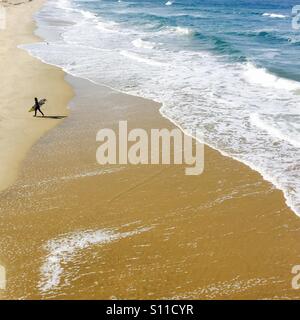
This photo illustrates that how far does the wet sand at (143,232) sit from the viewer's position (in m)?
9.39

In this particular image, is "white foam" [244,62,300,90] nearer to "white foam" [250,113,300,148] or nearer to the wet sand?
"white foam" [250,113,300,148]

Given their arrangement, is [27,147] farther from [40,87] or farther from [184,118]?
[40,87]

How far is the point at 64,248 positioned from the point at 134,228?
177 cm

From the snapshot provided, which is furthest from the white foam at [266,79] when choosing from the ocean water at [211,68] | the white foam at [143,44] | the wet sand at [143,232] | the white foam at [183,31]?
the white foam at [183,31]

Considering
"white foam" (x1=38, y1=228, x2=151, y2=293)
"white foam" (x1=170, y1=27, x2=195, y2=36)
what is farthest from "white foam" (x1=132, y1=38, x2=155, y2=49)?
"white foam" (x1=38, y1=228, x2=151, y2=293)

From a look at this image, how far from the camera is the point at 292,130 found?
17641mm

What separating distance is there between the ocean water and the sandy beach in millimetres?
1503

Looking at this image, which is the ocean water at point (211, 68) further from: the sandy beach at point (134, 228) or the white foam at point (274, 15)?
the sandy beach at point (134, 228)

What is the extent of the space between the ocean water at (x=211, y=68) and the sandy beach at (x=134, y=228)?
4.93ft

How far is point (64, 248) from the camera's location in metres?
10.5

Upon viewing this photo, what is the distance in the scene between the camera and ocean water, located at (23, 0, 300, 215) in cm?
1659
